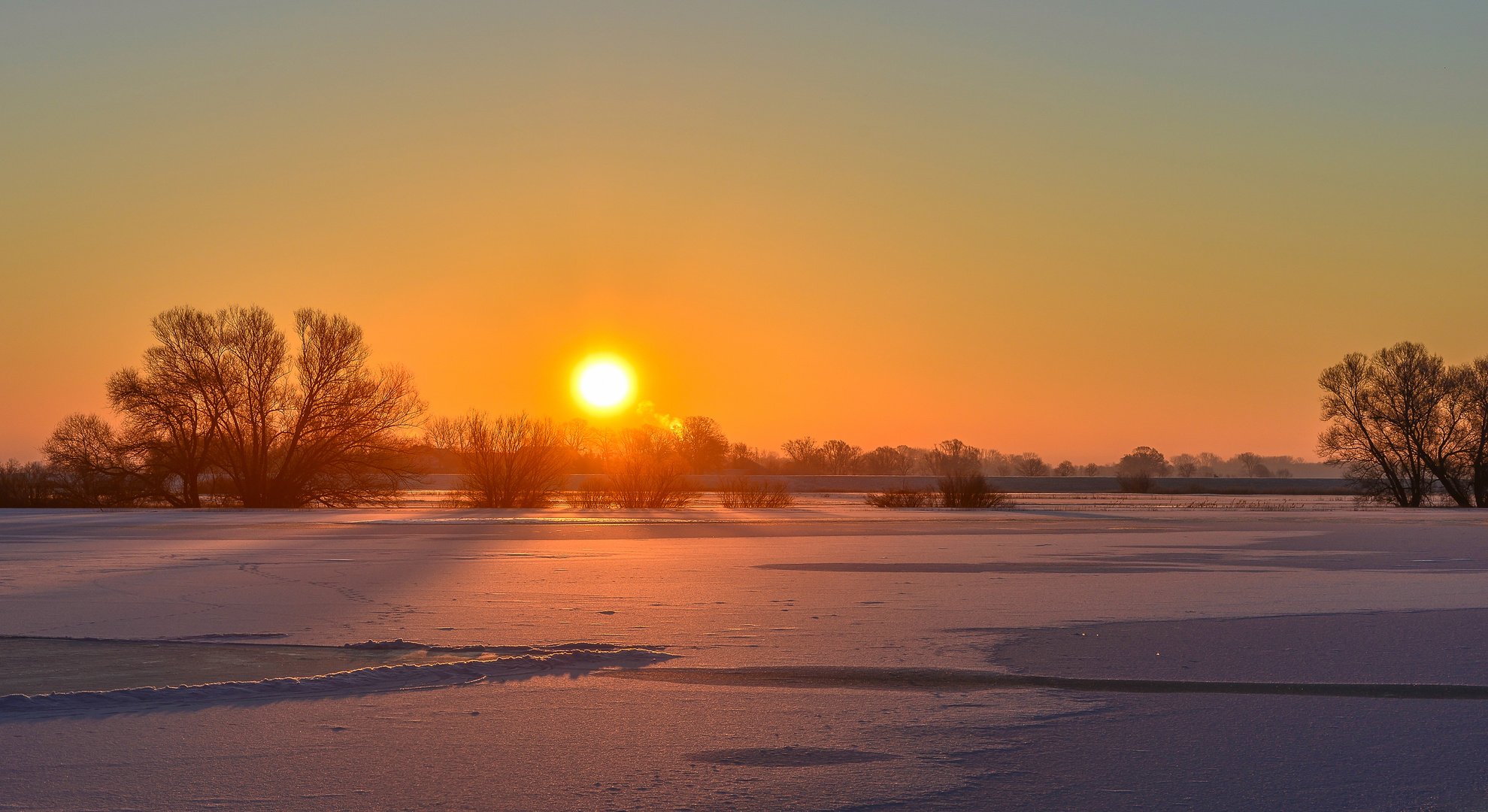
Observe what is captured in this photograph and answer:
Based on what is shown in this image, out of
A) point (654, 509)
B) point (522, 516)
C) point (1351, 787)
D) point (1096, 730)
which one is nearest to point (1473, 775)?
point (1351, 787)

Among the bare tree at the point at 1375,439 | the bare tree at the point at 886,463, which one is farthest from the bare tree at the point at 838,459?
the bare tree at the point at 1375,439

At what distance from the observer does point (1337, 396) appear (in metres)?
50.4

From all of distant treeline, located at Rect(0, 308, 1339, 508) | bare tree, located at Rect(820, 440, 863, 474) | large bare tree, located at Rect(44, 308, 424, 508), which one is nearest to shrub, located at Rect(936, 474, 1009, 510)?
distant treeline, located at Rect(0, 308, 1339, 508)

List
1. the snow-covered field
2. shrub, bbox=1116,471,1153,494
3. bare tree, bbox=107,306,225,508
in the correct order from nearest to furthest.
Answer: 1. the snow-covered field
2. bare tree, bbox=107,306,225,508
3. shrub, bbox=1116,471,1153,494

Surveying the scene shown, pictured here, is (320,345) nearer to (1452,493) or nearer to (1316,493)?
(1452,493)

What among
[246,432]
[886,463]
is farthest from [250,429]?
[886,463]

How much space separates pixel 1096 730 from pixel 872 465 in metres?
114

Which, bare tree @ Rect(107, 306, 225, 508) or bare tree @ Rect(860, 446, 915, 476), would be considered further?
bare tree @ Rect(860, 446, 915, 476)

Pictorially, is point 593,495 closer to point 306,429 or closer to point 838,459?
point 306,429

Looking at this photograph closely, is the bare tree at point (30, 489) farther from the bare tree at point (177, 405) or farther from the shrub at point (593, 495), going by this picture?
the shrub at point (593, 495)

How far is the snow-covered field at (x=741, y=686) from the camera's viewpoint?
13.0ft

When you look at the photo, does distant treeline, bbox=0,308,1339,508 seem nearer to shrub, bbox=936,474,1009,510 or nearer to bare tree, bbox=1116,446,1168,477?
shrub, bbox=936,474,1009,510

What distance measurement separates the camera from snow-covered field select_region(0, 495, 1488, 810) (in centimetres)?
396

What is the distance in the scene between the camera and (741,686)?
18.7ft
